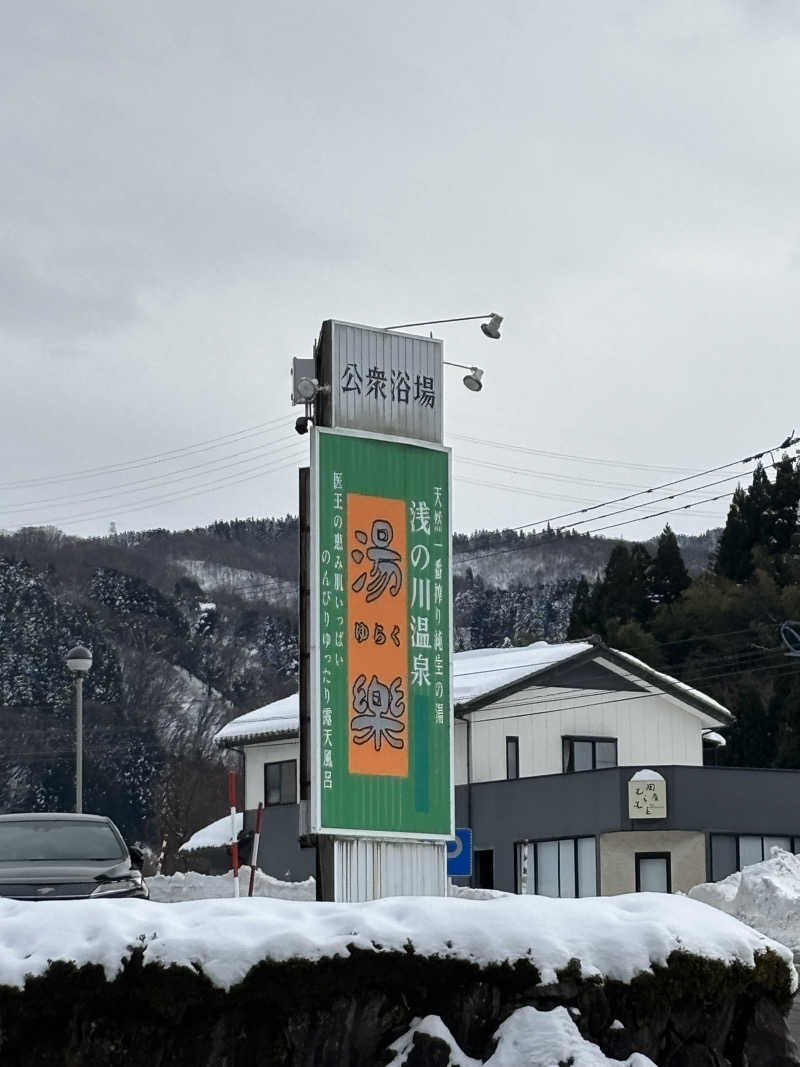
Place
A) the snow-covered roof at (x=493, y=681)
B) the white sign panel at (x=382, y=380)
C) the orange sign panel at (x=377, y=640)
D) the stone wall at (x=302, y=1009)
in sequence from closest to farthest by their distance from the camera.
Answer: the stone wall at (x=302, y=1009)
the orange sign panel at (x=377, y=640)
the white sign panel at (x=382, y=380)
the snow-covered roof at (x=493, y=681)

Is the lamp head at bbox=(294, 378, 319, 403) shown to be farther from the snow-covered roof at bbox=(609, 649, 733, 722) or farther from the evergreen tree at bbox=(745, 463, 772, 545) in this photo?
the evergreen tree at bbox=(745, 463, 772, 545)

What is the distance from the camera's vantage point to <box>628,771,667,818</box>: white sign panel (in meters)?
42.4

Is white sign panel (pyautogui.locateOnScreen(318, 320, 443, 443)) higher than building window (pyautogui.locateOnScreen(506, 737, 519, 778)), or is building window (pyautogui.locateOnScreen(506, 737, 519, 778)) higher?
white sign panel (pyautogui.locateOnScreen(318, 320, 443, 443))

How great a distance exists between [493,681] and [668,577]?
119ft

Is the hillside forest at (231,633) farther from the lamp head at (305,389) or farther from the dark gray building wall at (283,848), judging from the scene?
the lamp head at (305,389)

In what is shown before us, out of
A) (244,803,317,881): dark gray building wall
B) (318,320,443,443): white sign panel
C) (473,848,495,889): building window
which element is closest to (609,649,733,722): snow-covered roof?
(473,848,495,889): building window

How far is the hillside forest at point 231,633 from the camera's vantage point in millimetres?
74312

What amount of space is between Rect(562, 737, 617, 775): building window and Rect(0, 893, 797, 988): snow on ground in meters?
37.4

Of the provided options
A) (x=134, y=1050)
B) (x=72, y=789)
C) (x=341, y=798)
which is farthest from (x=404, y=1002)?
(x=72, y=789)

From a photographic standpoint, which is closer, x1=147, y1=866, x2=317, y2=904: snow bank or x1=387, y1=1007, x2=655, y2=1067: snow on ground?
x1=387, y1=1007, x2=655, y2=1067: snow on ground

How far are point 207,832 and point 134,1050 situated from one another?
49.3 meters

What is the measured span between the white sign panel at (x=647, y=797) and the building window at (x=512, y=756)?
5492 millimetres

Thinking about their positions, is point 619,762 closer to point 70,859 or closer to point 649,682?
point 649,682

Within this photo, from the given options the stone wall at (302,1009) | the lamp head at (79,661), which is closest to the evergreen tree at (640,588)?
the lamp head at (79,661)
